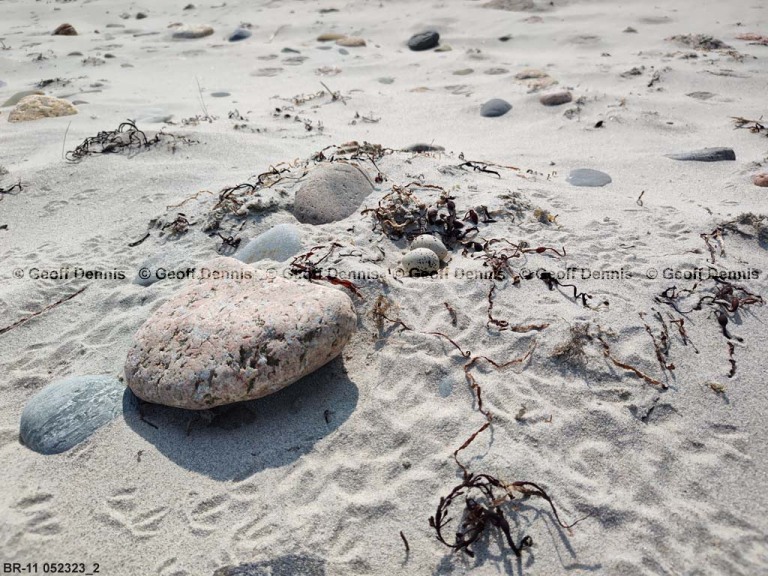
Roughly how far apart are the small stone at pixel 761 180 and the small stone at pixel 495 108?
2.82 meters

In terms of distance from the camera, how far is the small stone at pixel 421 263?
3.14 metres

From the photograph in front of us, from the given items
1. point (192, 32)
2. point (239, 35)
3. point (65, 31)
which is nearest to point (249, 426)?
point (239, 35)

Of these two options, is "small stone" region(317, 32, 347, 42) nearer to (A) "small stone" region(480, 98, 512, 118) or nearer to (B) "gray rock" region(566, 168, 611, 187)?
(A) "small stone" region(480, 98, 512, 118)

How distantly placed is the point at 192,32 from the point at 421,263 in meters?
9.28

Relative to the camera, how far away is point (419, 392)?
2490 millimetres

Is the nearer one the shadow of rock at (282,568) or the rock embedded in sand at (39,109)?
the shadow of rock at (282,568)

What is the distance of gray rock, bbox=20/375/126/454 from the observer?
2.37 metres

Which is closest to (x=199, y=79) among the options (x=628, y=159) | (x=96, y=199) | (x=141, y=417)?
(x=96, y=199)

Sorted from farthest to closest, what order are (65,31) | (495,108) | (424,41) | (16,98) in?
(65,31) → (424,41) → (16,98) → (495,108)

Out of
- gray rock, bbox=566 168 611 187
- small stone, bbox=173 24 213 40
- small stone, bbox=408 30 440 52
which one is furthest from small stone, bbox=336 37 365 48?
gray rock, bbox=566 168 611 187

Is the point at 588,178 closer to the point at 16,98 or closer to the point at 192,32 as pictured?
the point at 16,98
